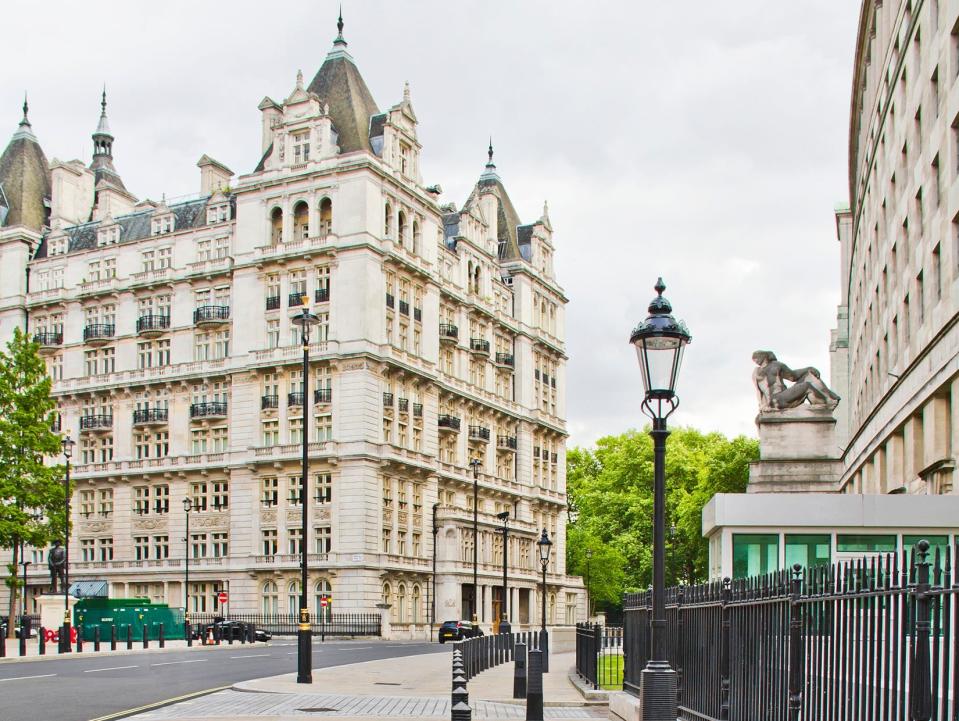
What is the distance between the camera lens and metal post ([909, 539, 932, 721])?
6180 mm

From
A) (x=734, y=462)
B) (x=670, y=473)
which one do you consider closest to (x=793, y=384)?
(x=734, y=462)

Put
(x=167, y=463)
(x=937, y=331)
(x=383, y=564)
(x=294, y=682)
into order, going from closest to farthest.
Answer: (x=294, y=682) → (x=937, y=331) → (x=383, y=564) → (x=167, y=463)

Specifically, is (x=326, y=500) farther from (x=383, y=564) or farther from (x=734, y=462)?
(x=734, y=462)

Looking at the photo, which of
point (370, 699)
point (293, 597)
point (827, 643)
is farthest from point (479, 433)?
point (827, 643)

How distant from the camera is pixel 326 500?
66.3 m

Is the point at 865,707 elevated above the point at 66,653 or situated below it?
above

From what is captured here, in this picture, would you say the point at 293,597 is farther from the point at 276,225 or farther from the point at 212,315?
the point at 276,225

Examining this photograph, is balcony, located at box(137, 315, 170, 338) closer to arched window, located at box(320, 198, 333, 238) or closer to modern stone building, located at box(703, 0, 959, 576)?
arched window, located at box(320, 198, 333, 238)

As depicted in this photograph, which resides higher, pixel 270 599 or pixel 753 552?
pixel 753 552

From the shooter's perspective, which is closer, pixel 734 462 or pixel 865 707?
pixel 865 707

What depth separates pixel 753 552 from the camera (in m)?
22.8

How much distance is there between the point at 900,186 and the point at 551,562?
5621 centimetres

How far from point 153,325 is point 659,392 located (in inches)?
2606

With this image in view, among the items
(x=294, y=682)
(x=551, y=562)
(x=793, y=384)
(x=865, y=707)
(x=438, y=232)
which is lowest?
(x=551, y=562)
